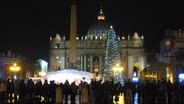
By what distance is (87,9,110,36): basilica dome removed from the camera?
176500 mm

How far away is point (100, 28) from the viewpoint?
179 meters

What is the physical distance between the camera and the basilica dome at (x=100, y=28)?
176500 mm

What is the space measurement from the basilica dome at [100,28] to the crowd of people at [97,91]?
5583 inches

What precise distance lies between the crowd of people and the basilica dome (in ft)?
465

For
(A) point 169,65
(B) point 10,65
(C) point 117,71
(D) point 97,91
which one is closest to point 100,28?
(B) point 10,65

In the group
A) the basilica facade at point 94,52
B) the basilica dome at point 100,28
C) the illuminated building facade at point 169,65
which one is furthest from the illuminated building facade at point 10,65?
the basilica dome at point 100,28

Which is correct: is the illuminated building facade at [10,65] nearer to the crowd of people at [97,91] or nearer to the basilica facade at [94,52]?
the crowd of people at [97,91]

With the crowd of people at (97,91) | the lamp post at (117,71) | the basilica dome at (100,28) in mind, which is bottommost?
the crowd of people at (97,91)

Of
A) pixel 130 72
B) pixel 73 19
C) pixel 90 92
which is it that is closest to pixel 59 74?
pixel 73 19

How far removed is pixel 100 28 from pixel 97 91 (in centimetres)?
14612

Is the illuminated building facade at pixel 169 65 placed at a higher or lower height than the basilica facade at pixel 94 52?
lower

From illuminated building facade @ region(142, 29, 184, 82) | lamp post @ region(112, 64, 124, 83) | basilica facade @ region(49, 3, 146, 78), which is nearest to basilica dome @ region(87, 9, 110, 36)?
basilica facade @ region(49, 3, 146, 78)

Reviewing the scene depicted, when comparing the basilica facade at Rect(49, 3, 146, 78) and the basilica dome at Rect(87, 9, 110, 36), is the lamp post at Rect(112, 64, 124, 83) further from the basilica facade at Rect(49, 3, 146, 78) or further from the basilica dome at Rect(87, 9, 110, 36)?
the basilica dome at Rect(87, 9, 110, 36)

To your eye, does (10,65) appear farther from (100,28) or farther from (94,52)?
(100,28)
